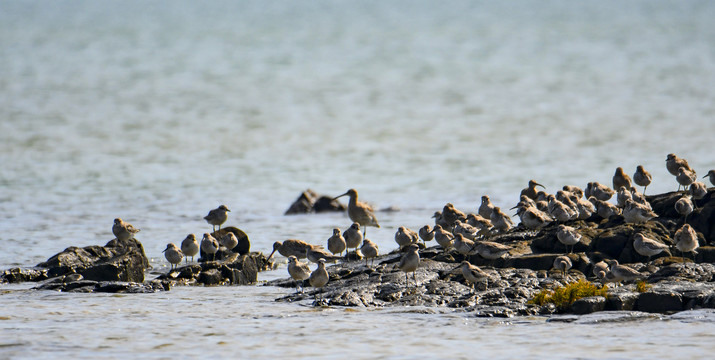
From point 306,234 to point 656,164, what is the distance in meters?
22.5

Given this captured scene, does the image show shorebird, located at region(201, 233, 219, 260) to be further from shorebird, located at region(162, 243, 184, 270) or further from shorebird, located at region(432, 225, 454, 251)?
shorebird, located at region(432, 225, 454, 251)

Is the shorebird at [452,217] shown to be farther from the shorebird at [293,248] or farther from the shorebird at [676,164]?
the shorebird at [676,164]

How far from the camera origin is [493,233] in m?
23.6

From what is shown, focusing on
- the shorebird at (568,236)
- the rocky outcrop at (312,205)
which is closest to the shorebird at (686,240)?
the shorebird at (568,236)

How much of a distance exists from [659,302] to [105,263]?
1121cm

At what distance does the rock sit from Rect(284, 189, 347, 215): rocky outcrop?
11291 mm

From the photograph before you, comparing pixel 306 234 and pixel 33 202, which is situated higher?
pixel 33 202

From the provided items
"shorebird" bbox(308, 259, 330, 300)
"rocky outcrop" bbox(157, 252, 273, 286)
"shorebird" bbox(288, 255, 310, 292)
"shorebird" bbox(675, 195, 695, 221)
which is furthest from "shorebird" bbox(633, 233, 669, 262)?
"rocky outcrop" bbox(157, 252, 273, 286)

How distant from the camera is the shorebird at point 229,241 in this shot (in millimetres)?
24311

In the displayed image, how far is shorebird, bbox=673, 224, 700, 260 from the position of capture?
1891 cm

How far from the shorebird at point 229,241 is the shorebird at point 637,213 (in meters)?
9.07

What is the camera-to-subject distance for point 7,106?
72.2 m

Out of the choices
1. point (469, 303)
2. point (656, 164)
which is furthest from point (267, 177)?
point (469, 303)

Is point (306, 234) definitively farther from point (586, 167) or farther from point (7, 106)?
point (7, 106)
